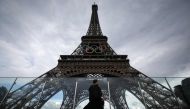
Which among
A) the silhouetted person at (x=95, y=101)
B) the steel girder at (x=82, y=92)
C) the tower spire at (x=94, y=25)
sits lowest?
the silhouetted person at (x=95, y=101)

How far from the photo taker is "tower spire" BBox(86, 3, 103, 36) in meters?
30.3

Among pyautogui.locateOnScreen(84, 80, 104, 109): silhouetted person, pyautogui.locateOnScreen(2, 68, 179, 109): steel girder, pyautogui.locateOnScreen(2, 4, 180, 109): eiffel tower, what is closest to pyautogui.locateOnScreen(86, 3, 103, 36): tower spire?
pyautogui.locateOnScreen(2, 4, 180, 109): eiffel tower

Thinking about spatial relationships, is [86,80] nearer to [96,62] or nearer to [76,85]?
[76,85]

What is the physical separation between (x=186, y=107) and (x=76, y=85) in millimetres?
A: 5080

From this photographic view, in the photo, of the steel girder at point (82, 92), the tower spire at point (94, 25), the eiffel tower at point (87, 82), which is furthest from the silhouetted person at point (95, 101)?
the tower spire at point (94, 25)

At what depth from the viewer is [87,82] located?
7.72 metres

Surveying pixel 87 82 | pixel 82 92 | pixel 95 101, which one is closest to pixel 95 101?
pixel 95 101

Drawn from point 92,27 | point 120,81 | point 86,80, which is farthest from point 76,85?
point 92,27

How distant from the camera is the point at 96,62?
1998 centimetres

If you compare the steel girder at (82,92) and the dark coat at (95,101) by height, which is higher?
the steel girder at (82,92)

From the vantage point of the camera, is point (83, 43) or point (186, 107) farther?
point (83, 43)

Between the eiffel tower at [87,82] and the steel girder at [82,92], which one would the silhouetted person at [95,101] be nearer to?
the eiffel tower at [87,82]

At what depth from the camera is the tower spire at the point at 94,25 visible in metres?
30.3

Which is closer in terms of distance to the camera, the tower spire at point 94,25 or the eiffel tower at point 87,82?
the eiffel tower at point 87,82
